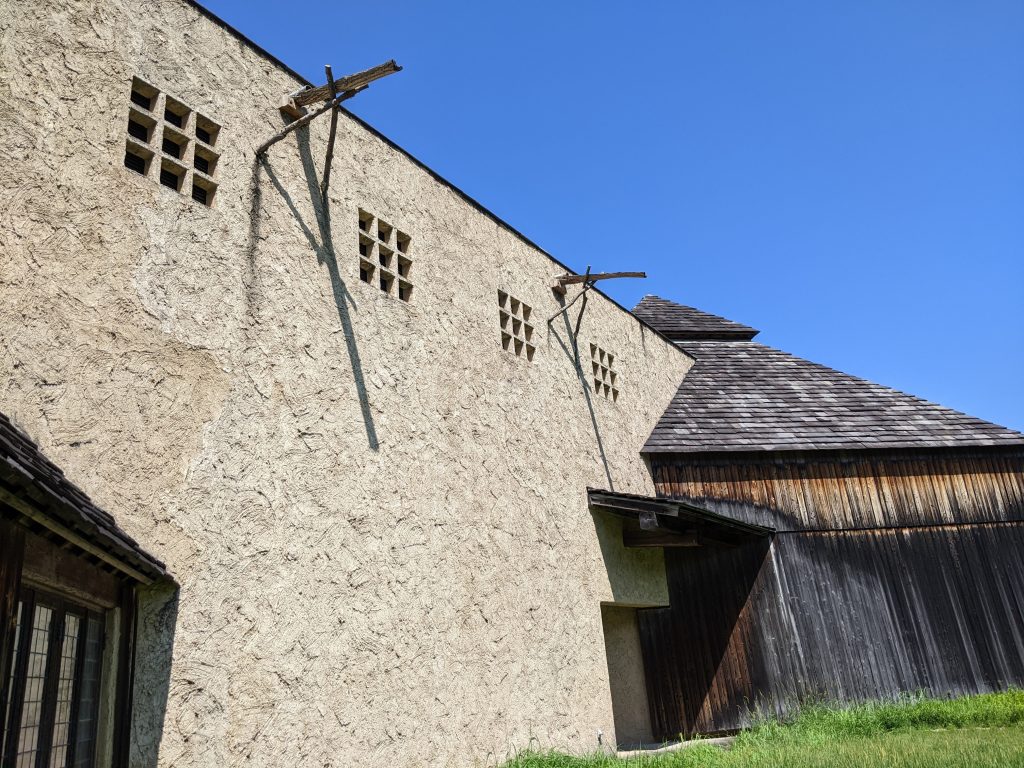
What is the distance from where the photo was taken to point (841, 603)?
1190cm

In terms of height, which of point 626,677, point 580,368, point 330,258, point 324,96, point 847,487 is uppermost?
point 324,96

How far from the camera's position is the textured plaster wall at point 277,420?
5051 millimetres

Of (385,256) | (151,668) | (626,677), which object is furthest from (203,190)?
(626,677)

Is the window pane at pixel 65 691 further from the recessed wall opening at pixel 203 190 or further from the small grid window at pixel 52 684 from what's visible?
the recessed wall opening at pixel 203 190

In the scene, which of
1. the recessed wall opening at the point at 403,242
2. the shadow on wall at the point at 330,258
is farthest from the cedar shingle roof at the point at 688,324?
the shadow on wall at the point at 330,258

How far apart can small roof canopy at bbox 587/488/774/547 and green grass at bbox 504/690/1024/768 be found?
2.53m

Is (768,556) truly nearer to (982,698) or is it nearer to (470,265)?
(982,698)

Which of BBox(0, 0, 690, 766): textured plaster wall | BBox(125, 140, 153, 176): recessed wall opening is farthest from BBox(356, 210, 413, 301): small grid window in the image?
BBox(125, 140, 153, 176): recessed wall opening

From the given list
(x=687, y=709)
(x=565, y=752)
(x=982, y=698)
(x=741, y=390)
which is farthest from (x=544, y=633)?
(x=741, y=390)

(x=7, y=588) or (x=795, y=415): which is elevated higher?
(x=795, y=415)

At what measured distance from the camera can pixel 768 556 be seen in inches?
476

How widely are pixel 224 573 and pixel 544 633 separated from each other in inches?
169

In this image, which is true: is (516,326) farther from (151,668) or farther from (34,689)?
(34,689)

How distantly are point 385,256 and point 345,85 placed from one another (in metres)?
1.88
